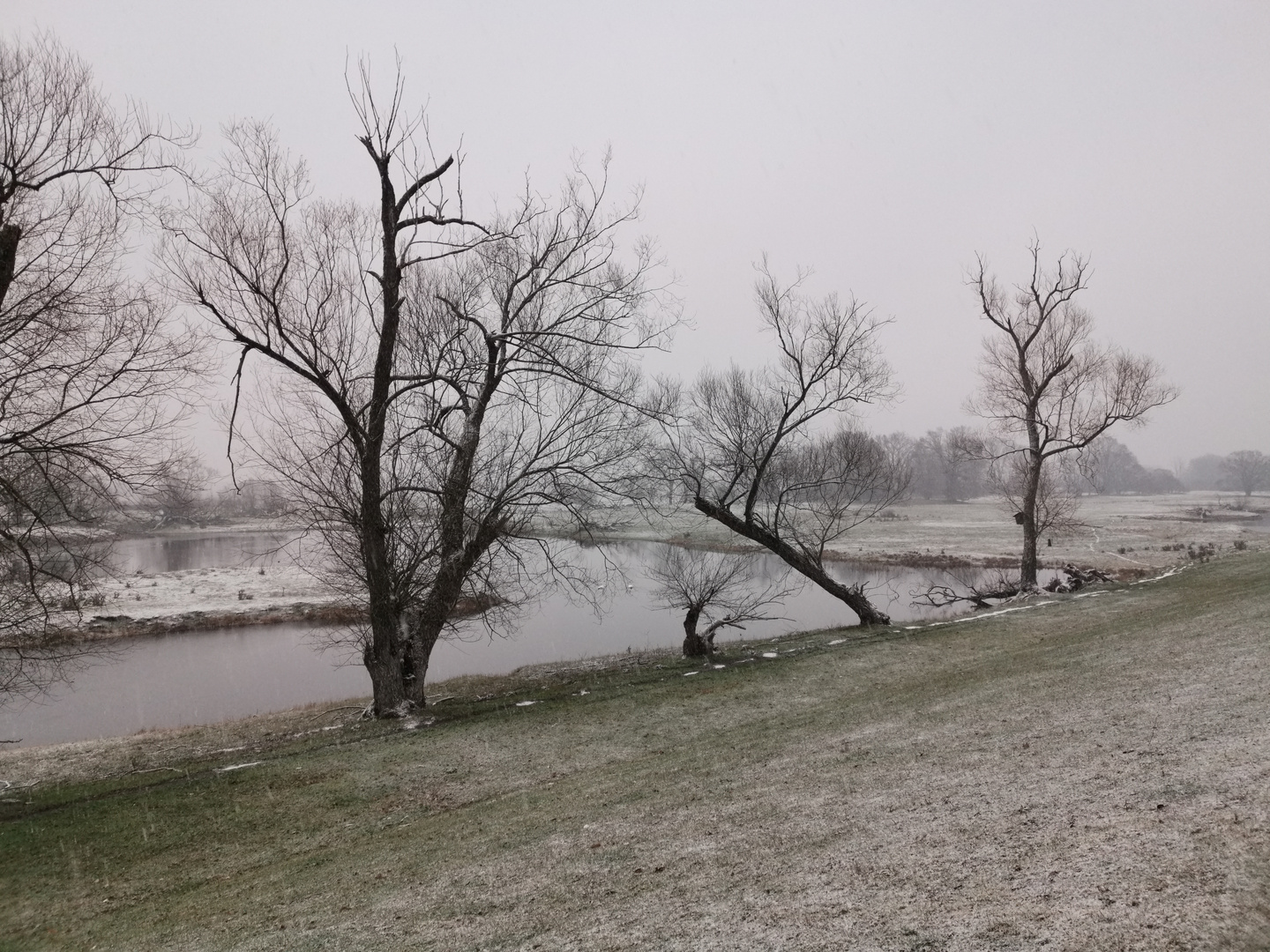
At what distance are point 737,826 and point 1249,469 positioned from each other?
485 ft

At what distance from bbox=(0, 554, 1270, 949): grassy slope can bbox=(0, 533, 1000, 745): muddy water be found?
18.3 feet

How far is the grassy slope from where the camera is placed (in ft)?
11.7

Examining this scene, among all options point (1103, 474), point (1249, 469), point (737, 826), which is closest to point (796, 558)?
point (737, 826)

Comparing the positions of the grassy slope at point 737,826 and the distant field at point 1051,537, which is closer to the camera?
the grassy slope at point 737,826

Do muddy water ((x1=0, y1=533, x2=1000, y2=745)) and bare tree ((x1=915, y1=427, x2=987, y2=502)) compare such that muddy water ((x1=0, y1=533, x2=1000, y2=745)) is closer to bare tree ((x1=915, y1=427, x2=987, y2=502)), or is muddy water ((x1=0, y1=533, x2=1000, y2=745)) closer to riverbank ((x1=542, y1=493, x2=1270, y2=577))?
riverbank ((x1=542, y1=493, x2=1270, y2=577))

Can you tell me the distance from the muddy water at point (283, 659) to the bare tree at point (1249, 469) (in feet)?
397

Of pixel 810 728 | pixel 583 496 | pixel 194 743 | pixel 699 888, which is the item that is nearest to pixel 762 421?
pixel 583 496

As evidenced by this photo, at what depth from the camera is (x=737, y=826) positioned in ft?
17.7

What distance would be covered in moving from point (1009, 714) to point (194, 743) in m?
11.4

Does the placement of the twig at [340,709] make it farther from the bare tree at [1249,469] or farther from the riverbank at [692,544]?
the bare tree at [1249,469]

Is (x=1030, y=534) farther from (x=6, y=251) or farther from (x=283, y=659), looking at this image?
(x=6, y=251)

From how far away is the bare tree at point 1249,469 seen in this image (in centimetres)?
11774

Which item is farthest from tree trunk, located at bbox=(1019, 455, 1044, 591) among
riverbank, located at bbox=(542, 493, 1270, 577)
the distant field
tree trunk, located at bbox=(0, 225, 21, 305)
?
tree trunk, located at bbox=(0, 225, 21, 305)

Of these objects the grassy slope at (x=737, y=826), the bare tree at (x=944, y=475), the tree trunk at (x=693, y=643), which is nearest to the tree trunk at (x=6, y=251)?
the grassy slope at (x=737, y=826)
